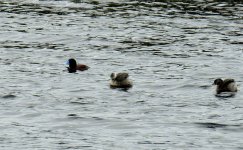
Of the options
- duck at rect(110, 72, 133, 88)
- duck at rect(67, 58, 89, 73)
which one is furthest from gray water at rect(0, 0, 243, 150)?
duck at rect(110, 72, 133, 88)

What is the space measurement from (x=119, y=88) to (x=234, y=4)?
82.9 feet

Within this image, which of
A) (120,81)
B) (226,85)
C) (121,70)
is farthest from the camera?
(121,70)

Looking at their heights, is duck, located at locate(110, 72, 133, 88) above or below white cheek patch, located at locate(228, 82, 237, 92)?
above

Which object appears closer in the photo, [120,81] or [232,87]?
[232,87]

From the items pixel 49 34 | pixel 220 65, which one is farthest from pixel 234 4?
pixel 220 65

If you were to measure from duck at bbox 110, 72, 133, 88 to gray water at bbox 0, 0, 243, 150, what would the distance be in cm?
39

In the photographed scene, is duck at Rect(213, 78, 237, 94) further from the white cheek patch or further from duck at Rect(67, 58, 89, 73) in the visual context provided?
duck at Rect(67, 58, 89, 73)

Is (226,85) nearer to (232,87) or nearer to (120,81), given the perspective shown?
(232,87)

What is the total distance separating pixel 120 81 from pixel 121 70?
3.56 metres

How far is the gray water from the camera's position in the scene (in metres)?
23.1

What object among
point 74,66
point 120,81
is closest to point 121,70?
point 74,66

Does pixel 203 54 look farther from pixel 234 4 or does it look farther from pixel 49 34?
pixel 234 4

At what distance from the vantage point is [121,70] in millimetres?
32969

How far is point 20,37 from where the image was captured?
41.3m
